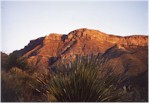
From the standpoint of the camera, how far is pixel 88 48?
226 inches

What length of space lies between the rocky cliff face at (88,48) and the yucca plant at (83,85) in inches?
23.0

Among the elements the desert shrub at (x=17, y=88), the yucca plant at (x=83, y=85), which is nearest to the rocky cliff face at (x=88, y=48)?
the desert shrub at (x=17, y=88)

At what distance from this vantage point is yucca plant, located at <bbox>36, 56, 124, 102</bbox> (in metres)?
4.58

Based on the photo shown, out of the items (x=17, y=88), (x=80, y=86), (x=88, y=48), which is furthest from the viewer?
(x=88, y=48)

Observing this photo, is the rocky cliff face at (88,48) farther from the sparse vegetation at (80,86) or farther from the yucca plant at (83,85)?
the yucca plant at (83,85)

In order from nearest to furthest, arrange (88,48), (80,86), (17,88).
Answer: (80,86), (17,88), (88,48)

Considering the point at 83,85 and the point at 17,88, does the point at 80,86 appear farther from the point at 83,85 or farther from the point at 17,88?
the point at 17,88

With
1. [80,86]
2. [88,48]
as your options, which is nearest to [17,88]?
[80,86]

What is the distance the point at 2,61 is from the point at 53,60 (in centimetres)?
83

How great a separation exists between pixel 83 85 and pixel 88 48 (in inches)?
50.0

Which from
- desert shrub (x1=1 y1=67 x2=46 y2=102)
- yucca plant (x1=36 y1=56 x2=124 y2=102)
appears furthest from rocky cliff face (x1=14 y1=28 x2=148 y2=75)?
yucca plant (x1=36 y1=56 x2=124 y2=102)

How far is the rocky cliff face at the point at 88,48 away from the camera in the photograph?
216 inches

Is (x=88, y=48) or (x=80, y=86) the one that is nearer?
(x=80, y=86)

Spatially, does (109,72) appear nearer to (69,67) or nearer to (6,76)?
(69,67)
